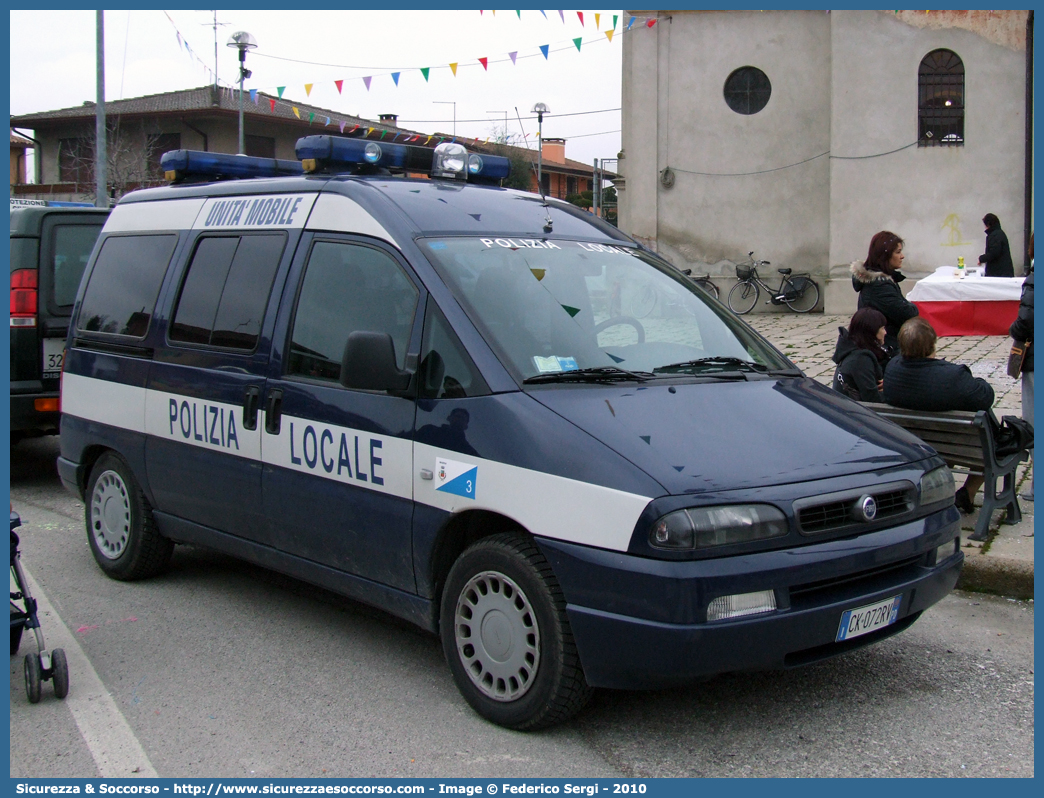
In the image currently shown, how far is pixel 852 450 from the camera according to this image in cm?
390

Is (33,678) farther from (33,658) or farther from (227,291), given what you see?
(227,291)

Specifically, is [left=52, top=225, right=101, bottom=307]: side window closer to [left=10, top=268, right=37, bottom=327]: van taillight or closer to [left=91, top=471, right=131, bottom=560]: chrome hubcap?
[left=10, top=268, right=37, bottom=327]: van taillight

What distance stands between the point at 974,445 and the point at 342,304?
3580 millimetres

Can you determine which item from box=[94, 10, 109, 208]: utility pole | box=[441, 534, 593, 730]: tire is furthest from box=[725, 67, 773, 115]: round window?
box=[441, 534, 593, 730]: tire

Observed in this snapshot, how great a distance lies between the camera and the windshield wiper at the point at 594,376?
3.96 metres

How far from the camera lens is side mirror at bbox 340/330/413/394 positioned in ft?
13.1

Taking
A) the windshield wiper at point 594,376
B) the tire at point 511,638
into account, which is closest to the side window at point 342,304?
the windshield wiper at point 594,376

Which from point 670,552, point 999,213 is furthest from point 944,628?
point 999,213

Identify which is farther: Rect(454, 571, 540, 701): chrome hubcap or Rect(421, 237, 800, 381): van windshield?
Rect(421, 237, 800, 381): van windshield

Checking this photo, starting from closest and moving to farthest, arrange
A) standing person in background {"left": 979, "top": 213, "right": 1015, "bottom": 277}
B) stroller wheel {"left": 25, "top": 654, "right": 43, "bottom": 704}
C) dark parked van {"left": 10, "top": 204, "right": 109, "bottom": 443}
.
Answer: stroller wheel {"left": 25, "top": 654, "right": 43, "bottom": 704} < dark parked van {"left": 10, "top": 204, "right": 109, "bottom": 443} < standing person in background {"left": 979, "top": 213, "right": 1015, "bottom": 277}

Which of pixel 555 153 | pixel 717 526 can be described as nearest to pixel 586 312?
pixel 717 526

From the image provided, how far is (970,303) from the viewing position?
48.5ft

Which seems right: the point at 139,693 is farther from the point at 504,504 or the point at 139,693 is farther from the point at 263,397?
the point at 504,504

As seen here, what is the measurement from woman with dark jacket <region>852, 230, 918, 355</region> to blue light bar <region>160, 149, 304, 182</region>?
158 inches
